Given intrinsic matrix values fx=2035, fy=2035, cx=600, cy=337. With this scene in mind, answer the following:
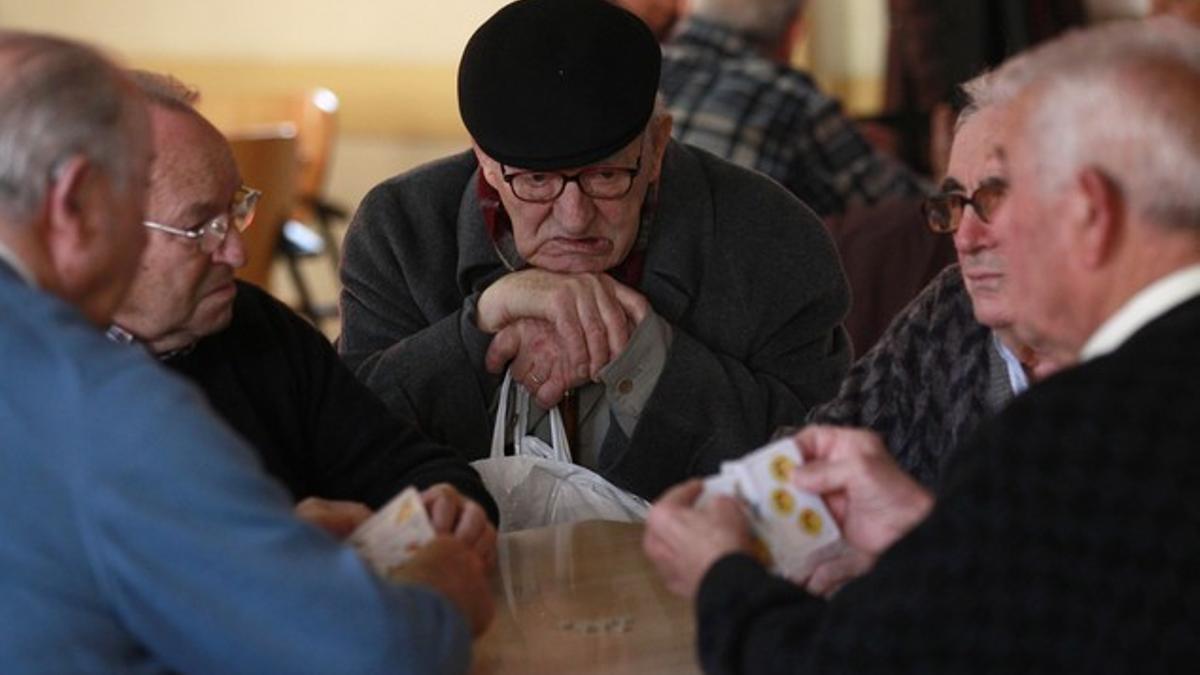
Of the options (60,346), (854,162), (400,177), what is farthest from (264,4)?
(60,346)

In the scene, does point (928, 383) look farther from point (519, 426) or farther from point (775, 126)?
point (775, 126)

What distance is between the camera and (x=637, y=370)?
299 centimetres

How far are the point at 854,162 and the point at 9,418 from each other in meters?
3.79

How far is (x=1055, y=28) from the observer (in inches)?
272

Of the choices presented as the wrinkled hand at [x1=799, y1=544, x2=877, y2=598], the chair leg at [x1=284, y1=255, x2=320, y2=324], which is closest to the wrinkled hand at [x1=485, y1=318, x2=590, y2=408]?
the wrinkled hand at [x1=799, y1=544, x2=877, y2=598]

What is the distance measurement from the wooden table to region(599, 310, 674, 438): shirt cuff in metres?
0.31

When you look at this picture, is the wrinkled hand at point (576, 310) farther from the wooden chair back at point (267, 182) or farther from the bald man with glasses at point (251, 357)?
the wooden chair back at point (267, 182)

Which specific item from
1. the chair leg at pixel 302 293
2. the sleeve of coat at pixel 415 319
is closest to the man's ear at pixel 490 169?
the sleeve of coat at pixel 415 319

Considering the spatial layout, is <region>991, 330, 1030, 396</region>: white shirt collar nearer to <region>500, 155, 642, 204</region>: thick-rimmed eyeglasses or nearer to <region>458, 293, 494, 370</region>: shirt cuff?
<region>500, 155, 642, 204</region>: thick-rimmed eyeglasses

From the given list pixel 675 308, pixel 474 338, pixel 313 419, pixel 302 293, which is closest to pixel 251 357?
pixel 313 419

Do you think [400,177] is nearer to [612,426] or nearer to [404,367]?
[404,367]

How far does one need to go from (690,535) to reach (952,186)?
0.84 m

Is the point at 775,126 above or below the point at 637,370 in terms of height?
below

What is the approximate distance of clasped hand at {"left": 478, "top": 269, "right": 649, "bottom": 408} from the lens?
296cm
